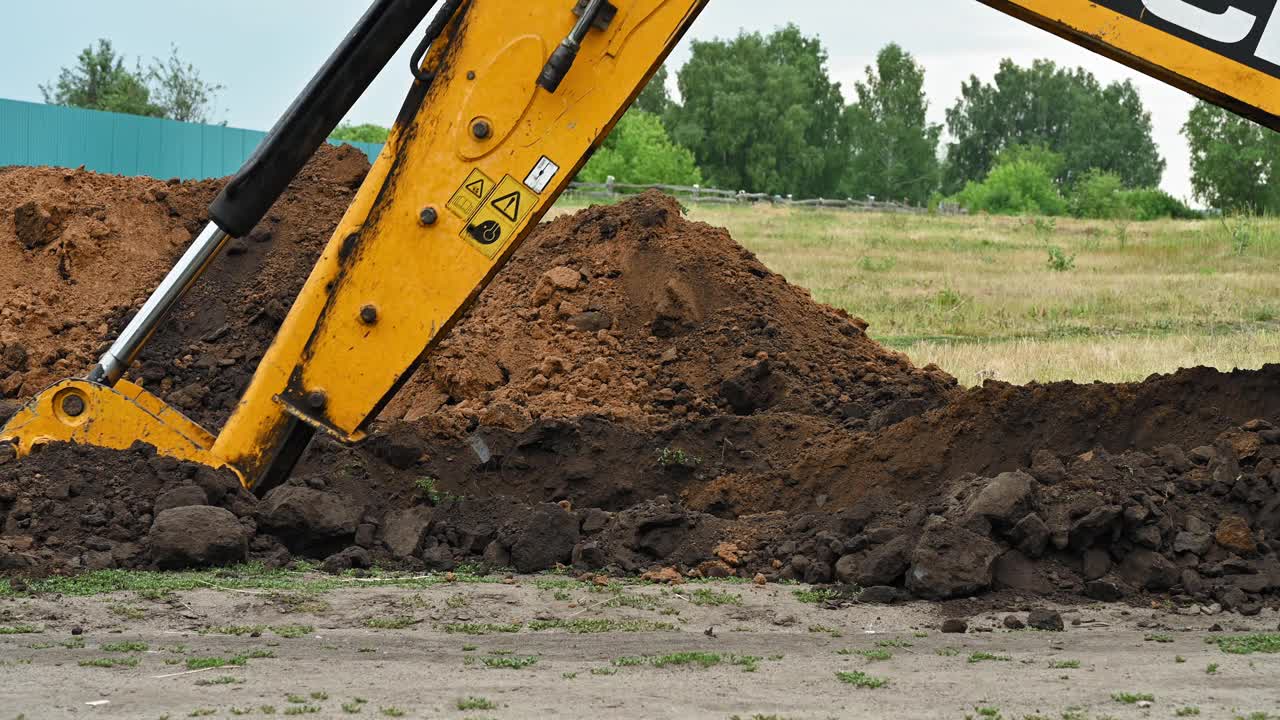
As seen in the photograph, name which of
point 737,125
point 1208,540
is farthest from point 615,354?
point 737,125

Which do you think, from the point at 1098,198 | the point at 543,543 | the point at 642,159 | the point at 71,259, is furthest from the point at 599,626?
the point at 1098,198

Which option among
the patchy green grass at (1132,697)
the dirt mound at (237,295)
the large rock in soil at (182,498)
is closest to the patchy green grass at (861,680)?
the patchy green grass at (1132,697)

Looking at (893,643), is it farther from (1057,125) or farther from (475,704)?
(1057,125)

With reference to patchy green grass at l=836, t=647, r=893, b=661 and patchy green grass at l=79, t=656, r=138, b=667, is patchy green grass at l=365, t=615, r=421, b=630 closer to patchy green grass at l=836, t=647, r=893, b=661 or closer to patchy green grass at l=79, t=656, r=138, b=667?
patchy green grass at l=79, t=656, r=138, b=667

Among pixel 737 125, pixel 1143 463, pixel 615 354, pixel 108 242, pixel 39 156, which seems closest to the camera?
pixel 1143 463

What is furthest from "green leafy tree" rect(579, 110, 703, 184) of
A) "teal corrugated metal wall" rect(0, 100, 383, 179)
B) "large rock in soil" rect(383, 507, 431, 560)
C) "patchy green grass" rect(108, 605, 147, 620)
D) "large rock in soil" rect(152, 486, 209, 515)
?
"patchy green grass" rect(108, 605, 147, 620)

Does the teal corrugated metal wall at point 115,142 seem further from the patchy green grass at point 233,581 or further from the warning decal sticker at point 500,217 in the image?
the warning decal sticker at point 500,217

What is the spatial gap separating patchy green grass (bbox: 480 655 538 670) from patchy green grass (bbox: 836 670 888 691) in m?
1.14

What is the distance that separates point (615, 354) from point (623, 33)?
4.82m

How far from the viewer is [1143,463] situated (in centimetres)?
780

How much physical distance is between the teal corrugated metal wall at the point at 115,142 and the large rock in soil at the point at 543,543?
20.9m

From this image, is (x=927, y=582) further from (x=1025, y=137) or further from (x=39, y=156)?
(x=1025, y=137)

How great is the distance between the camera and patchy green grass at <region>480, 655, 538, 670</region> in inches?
233

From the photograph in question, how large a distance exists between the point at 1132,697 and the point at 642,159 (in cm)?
8053
